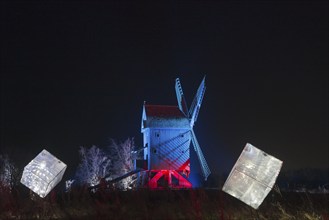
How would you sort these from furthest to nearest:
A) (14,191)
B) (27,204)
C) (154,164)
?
(154,164)
(14,191)
(27,204)

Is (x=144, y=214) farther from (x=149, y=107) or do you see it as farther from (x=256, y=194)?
(x=149, y=107)

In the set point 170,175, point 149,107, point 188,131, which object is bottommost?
point 170,175

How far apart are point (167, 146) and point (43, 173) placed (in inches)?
863

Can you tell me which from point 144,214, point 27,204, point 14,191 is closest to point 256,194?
point 144,214

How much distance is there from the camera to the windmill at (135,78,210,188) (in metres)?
32.6

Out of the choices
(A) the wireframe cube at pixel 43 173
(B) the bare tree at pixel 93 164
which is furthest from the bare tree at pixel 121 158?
(A) the wireframe cube at pixel 43 173

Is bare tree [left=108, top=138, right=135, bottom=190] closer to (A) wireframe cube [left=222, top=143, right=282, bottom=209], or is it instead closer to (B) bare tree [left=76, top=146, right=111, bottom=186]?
(B) bare tree [left=76, top=146, right=111, bottom=186]

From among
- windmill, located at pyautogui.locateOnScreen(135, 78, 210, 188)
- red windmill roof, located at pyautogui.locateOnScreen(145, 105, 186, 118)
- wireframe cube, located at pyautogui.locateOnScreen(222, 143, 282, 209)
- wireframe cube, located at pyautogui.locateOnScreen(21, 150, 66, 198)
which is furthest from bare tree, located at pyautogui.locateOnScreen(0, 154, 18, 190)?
red windmill roof, located at pyautogui.locateOnScreen(145, 105, 186, 118)

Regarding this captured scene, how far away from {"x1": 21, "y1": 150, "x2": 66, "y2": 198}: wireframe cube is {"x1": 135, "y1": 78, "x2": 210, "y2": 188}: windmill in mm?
21500

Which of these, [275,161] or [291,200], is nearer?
[275,161]

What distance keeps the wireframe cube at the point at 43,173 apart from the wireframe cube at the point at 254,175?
15.8ft

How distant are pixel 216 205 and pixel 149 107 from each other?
2520 cm

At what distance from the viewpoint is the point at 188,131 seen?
33688 mm

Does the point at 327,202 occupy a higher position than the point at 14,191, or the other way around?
the point at 14,191
